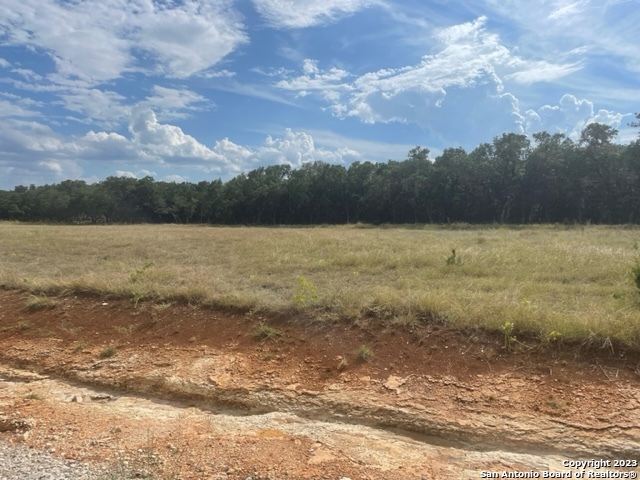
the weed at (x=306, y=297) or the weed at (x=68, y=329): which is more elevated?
the weed at (x=306, y=297)

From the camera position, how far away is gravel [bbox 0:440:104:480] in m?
3.72

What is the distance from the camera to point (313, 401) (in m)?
5.16

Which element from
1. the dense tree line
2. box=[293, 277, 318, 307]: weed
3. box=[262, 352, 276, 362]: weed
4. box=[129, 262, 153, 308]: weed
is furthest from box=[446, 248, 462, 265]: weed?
the dense tree line

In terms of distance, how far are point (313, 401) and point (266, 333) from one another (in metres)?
1.78

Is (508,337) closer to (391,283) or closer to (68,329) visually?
(391,283)

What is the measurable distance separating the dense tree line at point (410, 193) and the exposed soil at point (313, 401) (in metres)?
39.6

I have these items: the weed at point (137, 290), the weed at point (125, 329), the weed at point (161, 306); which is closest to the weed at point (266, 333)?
the weed at point (161, 306)

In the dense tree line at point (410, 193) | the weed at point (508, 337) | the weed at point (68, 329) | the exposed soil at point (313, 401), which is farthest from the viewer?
the dense tree line at point (410, 193)

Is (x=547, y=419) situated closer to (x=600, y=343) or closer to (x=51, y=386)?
(x=600, y=343)

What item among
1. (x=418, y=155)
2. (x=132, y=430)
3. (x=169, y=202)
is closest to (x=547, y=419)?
(x=132, y=430)

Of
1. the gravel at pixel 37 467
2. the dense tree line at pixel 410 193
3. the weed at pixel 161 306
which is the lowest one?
the gravel at pixel 37 467

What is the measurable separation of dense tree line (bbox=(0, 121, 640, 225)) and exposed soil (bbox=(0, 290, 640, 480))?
39.6 meters

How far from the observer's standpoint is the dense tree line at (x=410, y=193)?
43.9m

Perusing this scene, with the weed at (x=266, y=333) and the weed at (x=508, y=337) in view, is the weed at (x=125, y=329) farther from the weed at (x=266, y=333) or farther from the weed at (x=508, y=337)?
the weed at (x=508, y=337)
